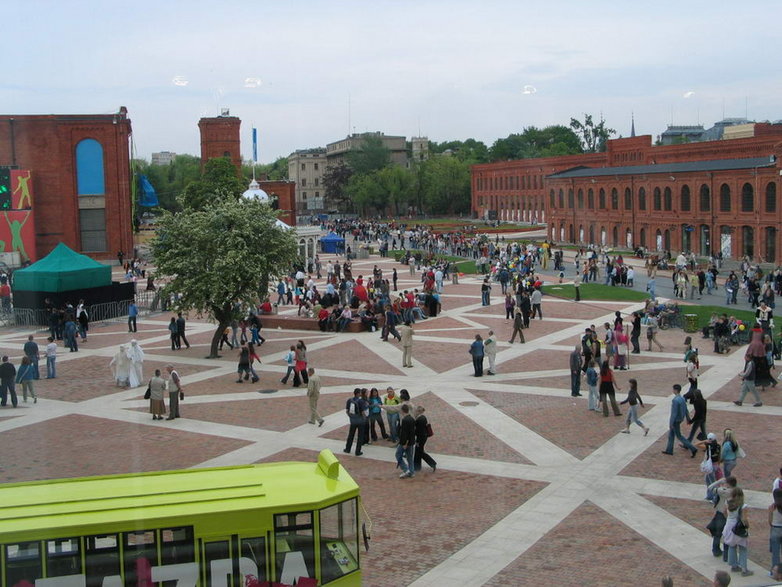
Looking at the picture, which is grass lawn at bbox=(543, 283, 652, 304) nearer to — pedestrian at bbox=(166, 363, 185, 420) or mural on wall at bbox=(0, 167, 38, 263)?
pedestrian at bbox=(166, 363, 185, 420)

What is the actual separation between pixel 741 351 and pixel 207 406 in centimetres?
1520

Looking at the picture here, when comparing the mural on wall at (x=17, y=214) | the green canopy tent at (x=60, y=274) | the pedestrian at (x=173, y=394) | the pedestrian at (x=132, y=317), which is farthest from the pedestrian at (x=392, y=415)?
the mural on wall at (x=17, y=214)

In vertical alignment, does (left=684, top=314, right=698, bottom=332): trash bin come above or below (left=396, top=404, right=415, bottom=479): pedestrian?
above

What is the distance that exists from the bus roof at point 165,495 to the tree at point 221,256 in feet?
50.4

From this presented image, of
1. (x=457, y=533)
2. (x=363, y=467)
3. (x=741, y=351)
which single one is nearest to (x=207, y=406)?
(x=363, y=467)

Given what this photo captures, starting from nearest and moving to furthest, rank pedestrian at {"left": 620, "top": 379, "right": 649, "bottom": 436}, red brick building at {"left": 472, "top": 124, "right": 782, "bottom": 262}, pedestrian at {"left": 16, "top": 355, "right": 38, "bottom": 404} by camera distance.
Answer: pedestrian at {"left": 620, "top": 379, "right": 649, "bottom": 436} → pedestrian at {"left": 16, "top": 355, "right": 38, "bottom": 404} → red brick building at {"left": 472, "top": 124, "right": 782, "bottom": 262}

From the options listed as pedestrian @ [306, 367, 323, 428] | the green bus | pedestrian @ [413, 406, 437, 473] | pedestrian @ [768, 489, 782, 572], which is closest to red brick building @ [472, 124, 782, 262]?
pedestrian @ [306, 367, 323, 428]

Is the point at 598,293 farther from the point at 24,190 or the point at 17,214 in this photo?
the point at 24,190

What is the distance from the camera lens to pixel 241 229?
25328 millimetres

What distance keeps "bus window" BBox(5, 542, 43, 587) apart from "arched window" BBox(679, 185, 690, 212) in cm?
5174

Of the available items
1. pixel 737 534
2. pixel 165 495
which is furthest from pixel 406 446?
pixel 165 495

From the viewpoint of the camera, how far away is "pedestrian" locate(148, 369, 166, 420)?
1808cm

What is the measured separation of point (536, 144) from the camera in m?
146

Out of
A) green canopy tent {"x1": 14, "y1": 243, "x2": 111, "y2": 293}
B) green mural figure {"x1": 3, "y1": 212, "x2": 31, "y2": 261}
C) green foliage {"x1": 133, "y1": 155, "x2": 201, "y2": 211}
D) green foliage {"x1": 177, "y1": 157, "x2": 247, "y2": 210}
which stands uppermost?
green foliage {"x1": 133, "y1": 155, "x2": 201, "y2": 211}
